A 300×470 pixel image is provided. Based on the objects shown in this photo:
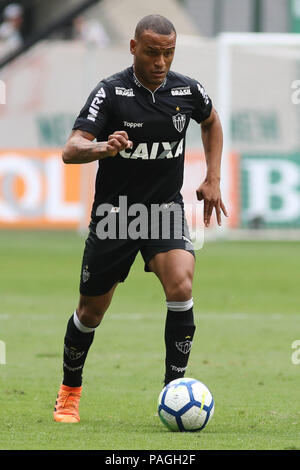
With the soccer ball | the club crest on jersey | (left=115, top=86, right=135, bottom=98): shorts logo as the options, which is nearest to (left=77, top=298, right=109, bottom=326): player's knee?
the soccer ball

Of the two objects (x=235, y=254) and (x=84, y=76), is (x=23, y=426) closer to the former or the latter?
(x=235, y=254)

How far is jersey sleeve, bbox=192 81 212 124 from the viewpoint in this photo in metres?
6.44

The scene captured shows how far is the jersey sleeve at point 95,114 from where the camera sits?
6.00 meters

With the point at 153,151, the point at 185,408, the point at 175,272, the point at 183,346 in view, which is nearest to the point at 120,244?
the point at 175,272

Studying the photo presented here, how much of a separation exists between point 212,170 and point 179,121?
429 mm

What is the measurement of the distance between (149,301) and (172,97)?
6.04 meters

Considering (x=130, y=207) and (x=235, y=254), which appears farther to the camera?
(x=235, y=254)

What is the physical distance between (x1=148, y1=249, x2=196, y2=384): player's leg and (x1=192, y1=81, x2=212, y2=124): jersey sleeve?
34.3 inches

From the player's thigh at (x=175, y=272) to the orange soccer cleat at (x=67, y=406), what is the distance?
→ 2.75ft

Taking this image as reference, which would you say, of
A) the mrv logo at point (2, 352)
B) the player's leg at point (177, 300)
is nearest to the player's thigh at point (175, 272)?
the player's leg at point (177, 300)

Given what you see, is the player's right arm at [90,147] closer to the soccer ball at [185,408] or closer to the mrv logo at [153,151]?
the mrv logo at [153,151]

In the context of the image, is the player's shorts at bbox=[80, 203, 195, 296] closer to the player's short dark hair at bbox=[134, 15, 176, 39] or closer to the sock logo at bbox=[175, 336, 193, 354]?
the sock logo at bbox=[175, 336, 193, 354]

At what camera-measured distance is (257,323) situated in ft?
34.2

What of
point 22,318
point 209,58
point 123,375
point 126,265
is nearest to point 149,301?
point 22,318
